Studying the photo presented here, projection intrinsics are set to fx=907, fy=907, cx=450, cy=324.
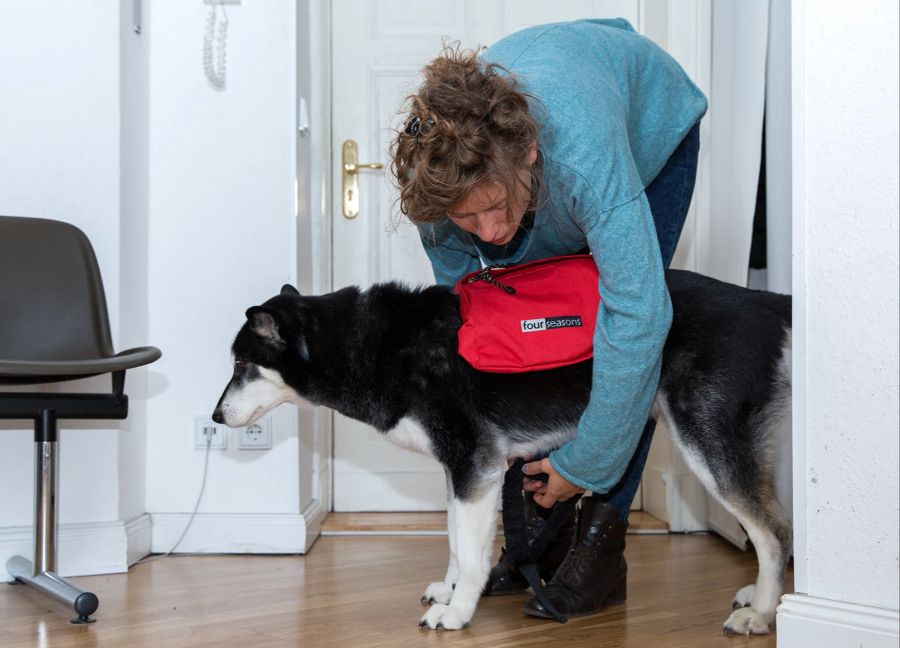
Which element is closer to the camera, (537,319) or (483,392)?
(537,319)

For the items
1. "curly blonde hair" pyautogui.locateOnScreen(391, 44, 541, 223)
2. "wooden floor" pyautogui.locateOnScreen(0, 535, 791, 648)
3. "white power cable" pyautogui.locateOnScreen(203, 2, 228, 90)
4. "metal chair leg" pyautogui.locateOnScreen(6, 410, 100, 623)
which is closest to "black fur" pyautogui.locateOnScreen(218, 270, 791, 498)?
"wooden floor" pyautogui.locateOnScreen(0, 535, 791, 648)

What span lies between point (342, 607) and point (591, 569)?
64 centimetres

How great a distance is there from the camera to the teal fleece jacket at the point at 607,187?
1696 millimetres

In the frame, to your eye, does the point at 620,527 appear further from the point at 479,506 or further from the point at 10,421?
the point at 10,421

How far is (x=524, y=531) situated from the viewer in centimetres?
223

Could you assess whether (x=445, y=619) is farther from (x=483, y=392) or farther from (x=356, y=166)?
(x=356, y=166)

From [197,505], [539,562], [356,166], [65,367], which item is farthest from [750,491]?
[356,166]

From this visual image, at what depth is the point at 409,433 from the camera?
223 cm

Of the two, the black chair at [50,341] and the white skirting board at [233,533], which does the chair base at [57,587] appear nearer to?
the black chair at [50,341]

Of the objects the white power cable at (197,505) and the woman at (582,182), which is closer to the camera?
the woman at (582,182)

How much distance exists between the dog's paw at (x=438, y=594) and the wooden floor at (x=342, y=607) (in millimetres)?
41

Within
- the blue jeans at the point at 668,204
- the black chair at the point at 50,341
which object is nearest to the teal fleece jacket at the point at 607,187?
the blue jeans at the point at 668,204

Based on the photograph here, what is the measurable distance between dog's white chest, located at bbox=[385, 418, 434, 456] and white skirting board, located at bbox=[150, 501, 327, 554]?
0.99m

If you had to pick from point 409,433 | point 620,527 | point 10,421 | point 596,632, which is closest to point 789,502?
point 620,527
